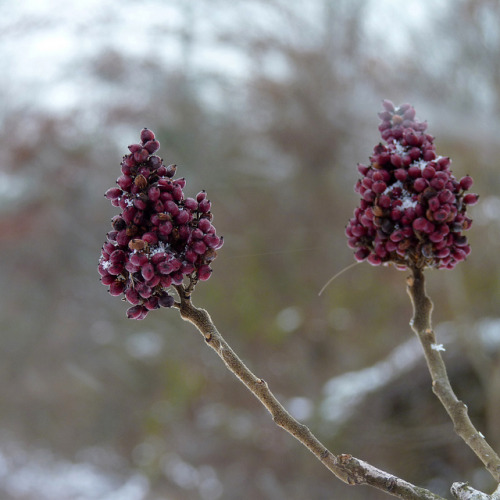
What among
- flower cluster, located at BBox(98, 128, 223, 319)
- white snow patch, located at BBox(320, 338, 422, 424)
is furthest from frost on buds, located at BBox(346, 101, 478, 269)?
white snow patch, located at BBox(320, 338, 422, 424)

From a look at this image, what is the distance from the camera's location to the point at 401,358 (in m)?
3.37

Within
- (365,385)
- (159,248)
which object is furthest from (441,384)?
(365,385)

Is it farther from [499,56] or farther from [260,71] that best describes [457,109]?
[260,71]

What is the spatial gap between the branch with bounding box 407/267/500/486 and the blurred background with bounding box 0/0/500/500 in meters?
2.77

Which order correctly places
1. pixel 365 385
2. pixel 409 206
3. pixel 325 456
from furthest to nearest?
pixel 365 385 < pixel 409 206 < pixel 325 456

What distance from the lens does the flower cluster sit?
1.49 ft

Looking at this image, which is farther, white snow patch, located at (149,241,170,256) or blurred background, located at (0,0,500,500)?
blurred background, located at (0,0,500,500)

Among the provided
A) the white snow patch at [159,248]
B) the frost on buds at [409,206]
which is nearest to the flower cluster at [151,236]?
the white snow patch at [159,248]

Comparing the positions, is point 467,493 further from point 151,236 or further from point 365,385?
point 365,385

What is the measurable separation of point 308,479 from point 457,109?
2458 millimetres

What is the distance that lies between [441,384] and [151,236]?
0.32 meters

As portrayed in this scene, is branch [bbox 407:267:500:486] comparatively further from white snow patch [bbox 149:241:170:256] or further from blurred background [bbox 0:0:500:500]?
blurred background [bbox 0:0:500:500]

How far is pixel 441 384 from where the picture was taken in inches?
21.5

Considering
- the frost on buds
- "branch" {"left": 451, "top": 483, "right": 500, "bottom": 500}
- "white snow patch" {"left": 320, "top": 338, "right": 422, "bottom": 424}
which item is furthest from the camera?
"white snow patch" {"left": 320, "top": 338, "right": 422, "bottom": 424}
